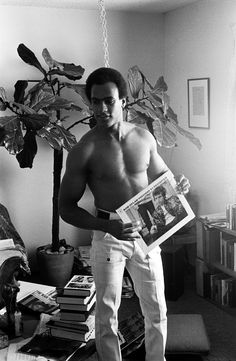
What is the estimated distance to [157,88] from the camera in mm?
3559

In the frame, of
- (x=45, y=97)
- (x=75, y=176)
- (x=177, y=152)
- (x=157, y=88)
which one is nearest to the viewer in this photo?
(x=75, y=176)

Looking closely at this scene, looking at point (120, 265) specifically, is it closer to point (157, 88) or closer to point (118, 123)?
point (118, 123)

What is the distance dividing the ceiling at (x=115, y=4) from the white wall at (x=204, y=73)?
0.14m

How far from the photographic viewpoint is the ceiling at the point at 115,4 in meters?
3.61

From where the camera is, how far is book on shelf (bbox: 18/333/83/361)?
2145 mm

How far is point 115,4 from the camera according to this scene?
149 inches

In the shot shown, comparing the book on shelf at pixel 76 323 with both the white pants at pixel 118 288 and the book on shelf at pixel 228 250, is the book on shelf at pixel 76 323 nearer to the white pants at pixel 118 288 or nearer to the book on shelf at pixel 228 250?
the white pants at pixel 118 288

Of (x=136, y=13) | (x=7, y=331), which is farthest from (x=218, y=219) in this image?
(x=136, y=13)

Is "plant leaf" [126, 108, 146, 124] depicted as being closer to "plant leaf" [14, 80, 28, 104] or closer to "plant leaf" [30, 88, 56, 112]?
"plant leaf" [30, 88, 56, 112]

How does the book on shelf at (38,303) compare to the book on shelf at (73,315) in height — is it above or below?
below

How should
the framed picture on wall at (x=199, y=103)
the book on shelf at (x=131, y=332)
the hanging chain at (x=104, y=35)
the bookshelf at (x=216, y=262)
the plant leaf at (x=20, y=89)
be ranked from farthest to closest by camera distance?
the hanging chain at (x=104, y=35)
the framed picture on wall at (x=199, y=103)
the plant leaf at (x=20, y=89)
the bookshelf at (x=216, y=262)
the book on shelf at (x=131, y=332)

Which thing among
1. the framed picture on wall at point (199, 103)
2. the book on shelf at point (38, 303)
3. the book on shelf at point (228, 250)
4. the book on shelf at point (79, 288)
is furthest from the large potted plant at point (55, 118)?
the book on shelf at point (79, 288)

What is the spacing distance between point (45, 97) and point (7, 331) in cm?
159

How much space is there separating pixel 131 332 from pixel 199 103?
198 centimetres
